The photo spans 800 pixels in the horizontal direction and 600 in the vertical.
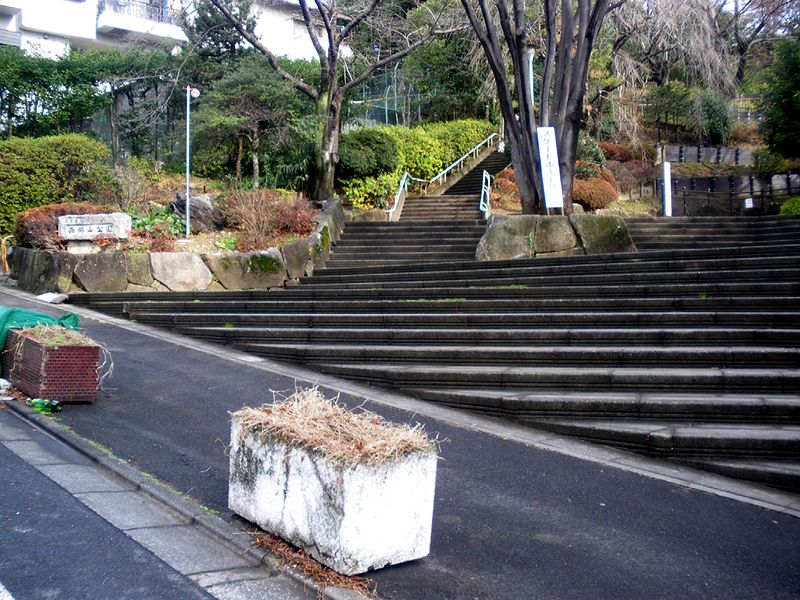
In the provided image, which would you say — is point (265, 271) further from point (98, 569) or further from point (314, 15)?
point (314, 15)

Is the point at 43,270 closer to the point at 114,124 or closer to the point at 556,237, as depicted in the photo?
the point at 114,124

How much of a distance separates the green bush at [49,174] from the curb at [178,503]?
13.0 m

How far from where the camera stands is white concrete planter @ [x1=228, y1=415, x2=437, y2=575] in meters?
4.41

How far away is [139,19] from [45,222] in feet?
56.5

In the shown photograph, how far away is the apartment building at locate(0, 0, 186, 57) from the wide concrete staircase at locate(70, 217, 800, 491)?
17972mm

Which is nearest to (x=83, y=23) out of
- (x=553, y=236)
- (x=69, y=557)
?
(x=553, y=236)

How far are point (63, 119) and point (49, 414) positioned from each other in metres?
19.7

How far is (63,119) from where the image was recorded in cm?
2491

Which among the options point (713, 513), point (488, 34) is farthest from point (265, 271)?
point (713, 513)

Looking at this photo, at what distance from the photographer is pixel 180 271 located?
17.3 metres

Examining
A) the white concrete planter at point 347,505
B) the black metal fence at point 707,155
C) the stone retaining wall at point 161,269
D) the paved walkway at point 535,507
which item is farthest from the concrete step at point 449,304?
the black metal fence at point 707,155

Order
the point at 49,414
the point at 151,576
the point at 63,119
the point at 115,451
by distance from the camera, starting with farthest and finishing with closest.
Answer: the point at 63,119 → the point at 49,414 → the point at 115,451 → the point at 151,576

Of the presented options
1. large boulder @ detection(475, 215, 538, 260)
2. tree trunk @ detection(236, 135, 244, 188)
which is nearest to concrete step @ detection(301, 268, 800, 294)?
large boulder @ detection(475, 215, 538, 260)

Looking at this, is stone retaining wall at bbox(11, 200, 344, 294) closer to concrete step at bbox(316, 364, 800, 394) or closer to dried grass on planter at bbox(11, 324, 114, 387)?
concrete step at bbox(316, 364, 800, 394)
